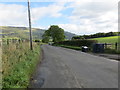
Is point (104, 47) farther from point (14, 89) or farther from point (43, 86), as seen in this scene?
point (14, 89)

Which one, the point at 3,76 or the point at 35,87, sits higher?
the point at 3,76

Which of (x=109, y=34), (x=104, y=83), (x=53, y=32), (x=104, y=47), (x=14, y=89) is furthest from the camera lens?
(x=53, y=32)

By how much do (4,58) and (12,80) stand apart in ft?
3.46

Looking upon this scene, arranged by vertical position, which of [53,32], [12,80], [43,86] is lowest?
[43,86]

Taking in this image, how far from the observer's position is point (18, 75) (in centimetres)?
582

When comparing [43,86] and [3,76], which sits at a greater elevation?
[3,76]

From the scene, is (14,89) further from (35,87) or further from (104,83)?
(104,83)

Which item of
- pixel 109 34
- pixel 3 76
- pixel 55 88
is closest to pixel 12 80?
pixel 3 76

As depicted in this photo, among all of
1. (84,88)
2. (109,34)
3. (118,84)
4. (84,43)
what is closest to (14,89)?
(84,88)

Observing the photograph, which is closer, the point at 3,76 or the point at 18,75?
the point at 3,76

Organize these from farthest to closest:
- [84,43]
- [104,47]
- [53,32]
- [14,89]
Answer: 1. [53,32]
2. [84,43]
3. [104,47]
4. [14,89]

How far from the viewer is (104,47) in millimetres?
22719

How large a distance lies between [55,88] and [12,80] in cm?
157

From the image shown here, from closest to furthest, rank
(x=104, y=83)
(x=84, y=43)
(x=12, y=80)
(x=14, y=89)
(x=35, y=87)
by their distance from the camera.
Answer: (x=14, y=89) → (x=12, y=80) → (x=35, y=87) → (x=104, y=83) → (x=84, y=43)
